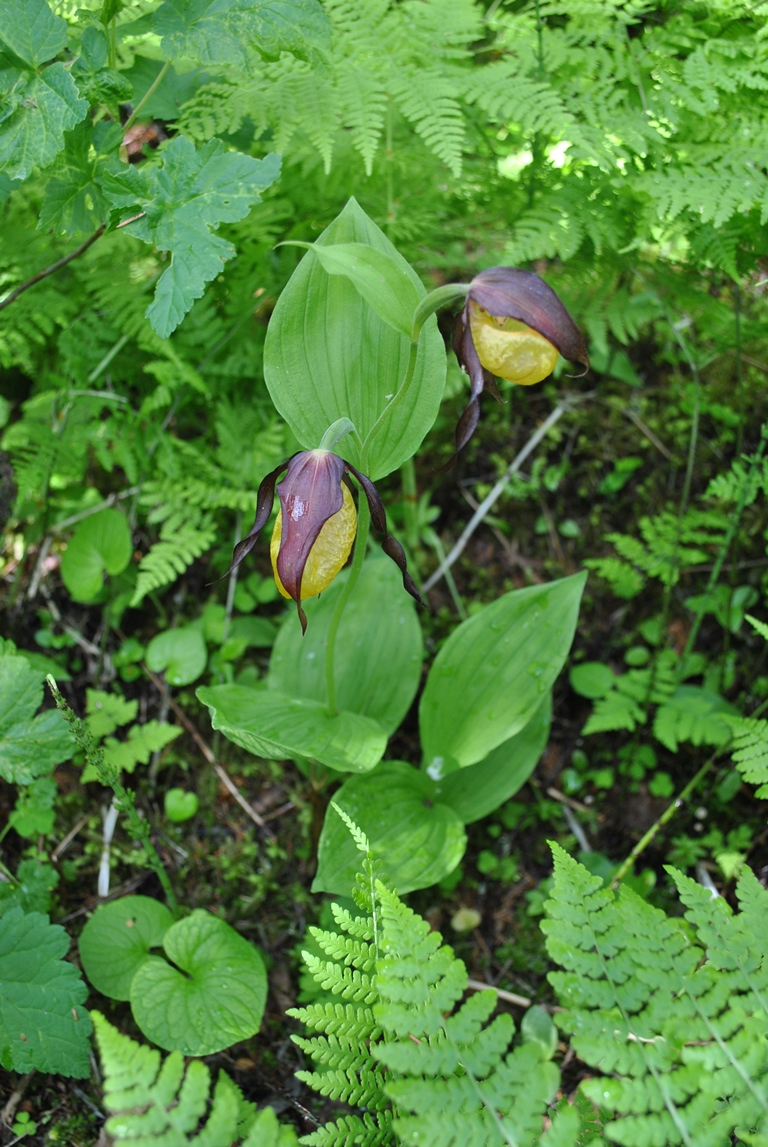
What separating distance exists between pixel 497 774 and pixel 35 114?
69.3 inches

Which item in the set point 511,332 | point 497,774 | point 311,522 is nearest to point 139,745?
point 497,774

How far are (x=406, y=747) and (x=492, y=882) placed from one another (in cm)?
42

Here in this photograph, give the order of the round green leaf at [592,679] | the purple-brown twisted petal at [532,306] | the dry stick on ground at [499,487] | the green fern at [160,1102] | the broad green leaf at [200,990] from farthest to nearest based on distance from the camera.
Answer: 1. the dry stick on ground at [499,487]
2. the round green leaf at [592,679]
3. the broad green leaf at [200,990]
4. the purple-brown twisted petal at [532,306]
5. the green fern at [160,1102]

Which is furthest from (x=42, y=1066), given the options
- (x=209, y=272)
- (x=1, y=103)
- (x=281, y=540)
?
(x=1, y=103)

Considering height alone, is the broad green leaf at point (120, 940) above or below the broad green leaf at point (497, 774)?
above

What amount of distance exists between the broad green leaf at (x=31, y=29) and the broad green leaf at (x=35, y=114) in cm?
3

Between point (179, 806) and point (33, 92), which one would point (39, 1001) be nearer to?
point (179, 806)

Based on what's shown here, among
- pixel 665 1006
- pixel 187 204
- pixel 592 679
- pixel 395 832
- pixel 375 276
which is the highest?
pixel 187 204

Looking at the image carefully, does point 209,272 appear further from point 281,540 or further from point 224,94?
point 224,94

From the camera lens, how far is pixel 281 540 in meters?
1.26

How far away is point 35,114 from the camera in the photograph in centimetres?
140

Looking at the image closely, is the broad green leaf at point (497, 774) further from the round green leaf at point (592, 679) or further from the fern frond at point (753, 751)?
the fern frond at point (753, 751)

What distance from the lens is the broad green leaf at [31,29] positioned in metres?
1.38

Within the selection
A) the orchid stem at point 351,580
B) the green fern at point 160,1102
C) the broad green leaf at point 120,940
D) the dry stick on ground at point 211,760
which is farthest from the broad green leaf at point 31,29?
the broad green leaf at point 120,940
